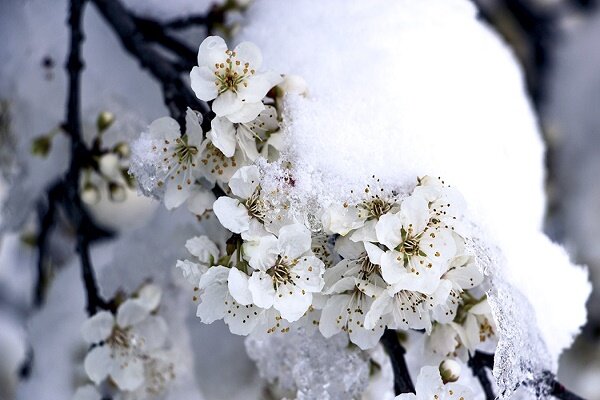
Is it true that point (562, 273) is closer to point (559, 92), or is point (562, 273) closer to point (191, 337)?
point (191, 337)

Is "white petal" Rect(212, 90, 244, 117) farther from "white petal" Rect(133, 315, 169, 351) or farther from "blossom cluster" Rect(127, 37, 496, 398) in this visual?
"white petal" Rect(133, 315, 169, 351)

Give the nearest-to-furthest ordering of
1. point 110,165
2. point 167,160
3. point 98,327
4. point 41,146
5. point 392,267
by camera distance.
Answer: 1. point 392,267
2. point 167,160
3. point 98,327
4. point 110,165
5. point 41,146

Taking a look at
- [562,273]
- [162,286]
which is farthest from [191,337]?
[562,273]

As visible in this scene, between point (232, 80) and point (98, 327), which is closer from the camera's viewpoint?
point (232, 80)

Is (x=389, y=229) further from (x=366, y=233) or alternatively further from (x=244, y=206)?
(x=244, y=206)

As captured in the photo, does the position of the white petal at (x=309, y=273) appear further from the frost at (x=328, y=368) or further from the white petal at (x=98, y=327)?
the white petal at (x=98, y=327)

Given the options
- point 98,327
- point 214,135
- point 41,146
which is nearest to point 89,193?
point 41,146
